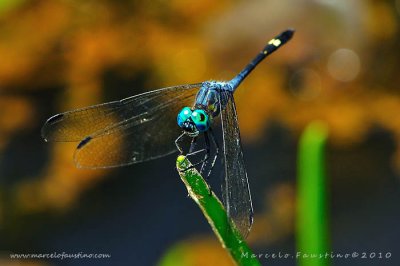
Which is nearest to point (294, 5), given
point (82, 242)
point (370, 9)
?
point (370, 9)

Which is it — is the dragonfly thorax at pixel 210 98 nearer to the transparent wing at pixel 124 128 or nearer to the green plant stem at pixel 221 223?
the transparent wing at pixel 124 128

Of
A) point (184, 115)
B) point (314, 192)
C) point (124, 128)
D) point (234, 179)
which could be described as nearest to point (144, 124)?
point (124, 128)

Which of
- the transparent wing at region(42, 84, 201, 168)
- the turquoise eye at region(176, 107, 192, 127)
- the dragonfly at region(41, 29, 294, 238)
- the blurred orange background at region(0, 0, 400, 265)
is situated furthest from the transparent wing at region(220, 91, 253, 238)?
the blurred orange background at region(0, 0, 400, 265)

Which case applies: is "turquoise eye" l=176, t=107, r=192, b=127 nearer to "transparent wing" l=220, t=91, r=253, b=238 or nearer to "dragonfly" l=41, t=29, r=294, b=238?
"dragonfly" l=41, t=29, r=294, b=238

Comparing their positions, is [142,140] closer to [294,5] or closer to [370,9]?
[294,5]

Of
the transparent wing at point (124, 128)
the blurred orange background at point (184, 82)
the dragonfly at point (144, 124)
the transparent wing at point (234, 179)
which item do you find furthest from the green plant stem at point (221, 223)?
the blurred orange background at point (184, 82)

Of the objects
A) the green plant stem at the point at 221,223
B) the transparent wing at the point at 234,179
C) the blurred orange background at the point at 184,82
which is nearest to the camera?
the green plant stem at the point at 221,223
